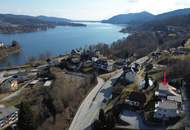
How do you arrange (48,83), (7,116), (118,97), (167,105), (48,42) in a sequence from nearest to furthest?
1. (167,105)
2. (7,116)
3. (118,97)
4. (48,83)
5. (48,42)

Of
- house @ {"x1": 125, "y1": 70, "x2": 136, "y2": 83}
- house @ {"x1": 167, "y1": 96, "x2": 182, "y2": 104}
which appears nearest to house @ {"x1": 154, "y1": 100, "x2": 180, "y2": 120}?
house @ {"x1": 167, "y1": 96, "x2": 182, "y2": 104}

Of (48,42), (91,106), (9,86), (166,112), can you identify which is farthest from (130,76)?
(48,42)

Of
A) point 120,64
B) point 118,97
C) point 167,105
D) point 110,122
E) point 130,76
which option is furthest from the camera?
point 120,64

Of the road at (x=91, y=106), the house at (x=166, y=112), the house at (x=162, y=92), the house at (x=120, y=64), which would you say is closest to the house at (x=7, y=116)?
the road at (x=91, y=106)

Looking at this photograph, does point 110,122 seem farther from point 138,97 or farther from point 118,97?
point 118,97

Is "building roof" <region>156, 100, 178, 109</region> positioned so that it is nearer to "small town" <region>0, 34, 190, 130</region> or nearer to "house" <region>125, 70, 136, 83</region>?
"small town" <region>0, 34, 190, 130</region>

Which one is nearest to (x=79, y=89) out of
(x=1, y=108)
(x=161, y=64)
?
(x=1, y=108)

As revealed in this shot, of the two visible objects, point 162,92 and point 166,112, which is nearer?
point 166,112
